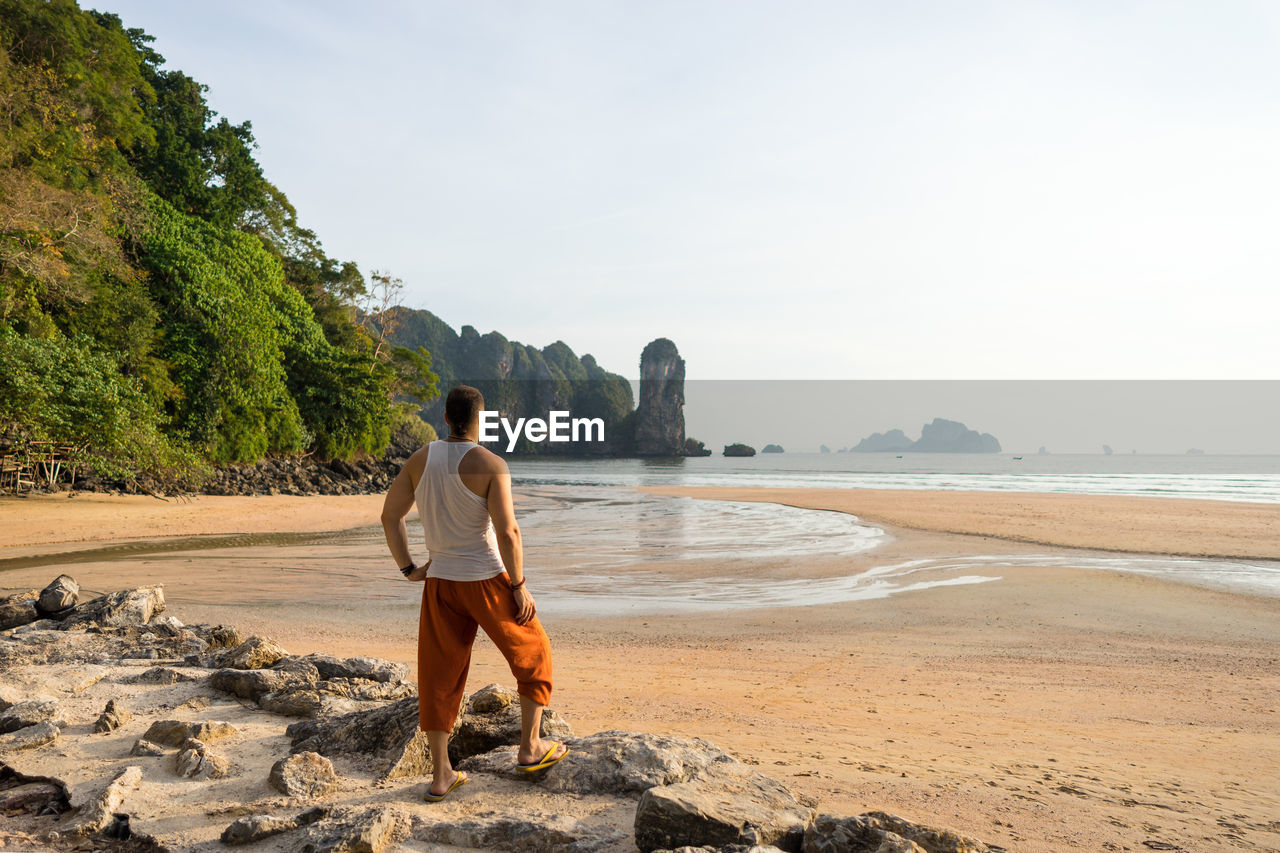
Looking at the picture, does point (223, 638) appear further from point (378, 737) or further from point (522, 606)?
point (522, 606)

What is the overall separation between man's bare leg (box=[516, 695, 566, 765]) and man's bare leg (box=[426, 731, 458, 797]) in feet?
1.06

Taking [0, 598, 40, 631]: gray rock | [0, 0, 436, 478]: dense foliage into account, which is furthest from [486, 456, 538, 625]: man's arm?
[0, 0, 436, 478]: dense foliage

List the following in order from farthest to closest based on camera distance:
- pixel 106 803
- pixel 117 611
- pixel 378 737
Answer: pixel 117 611 → pixel 378 737 → pixel 106 803

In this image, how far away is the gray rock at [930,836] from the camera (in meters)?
2.61

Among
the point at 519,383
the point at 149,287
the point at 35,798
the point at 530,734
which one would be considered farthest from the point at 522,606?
the point at 519,383

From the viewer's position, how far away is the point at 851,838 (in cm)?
263

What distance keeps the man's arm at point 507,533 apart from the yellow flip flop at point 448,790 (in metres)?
0.77

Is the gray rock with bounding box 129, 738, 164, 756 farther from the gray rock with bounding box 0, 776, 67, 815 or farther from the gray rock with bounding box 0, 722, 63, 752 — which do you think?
the gray rock with bounding box 0, 722, 63, 752

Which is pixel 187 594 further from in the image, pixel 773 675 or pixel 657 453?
pixel 657 453

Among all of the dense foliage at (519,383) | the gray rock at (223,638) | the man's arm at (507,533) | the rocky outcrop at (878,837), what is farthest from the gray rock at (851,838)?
the dense foliage at (519,383)

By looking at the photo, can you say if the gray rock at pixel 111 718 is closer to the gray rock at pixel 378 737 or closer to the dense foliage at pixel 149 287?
the gray rock at pixel 378 737

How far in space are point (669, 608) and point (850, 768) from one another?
5.84 metres

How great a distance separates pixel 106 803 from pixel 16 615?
18.4 feet

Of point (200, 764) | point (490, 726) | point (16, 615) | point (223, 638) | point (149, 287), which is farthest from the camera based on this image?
point (149, 287)
